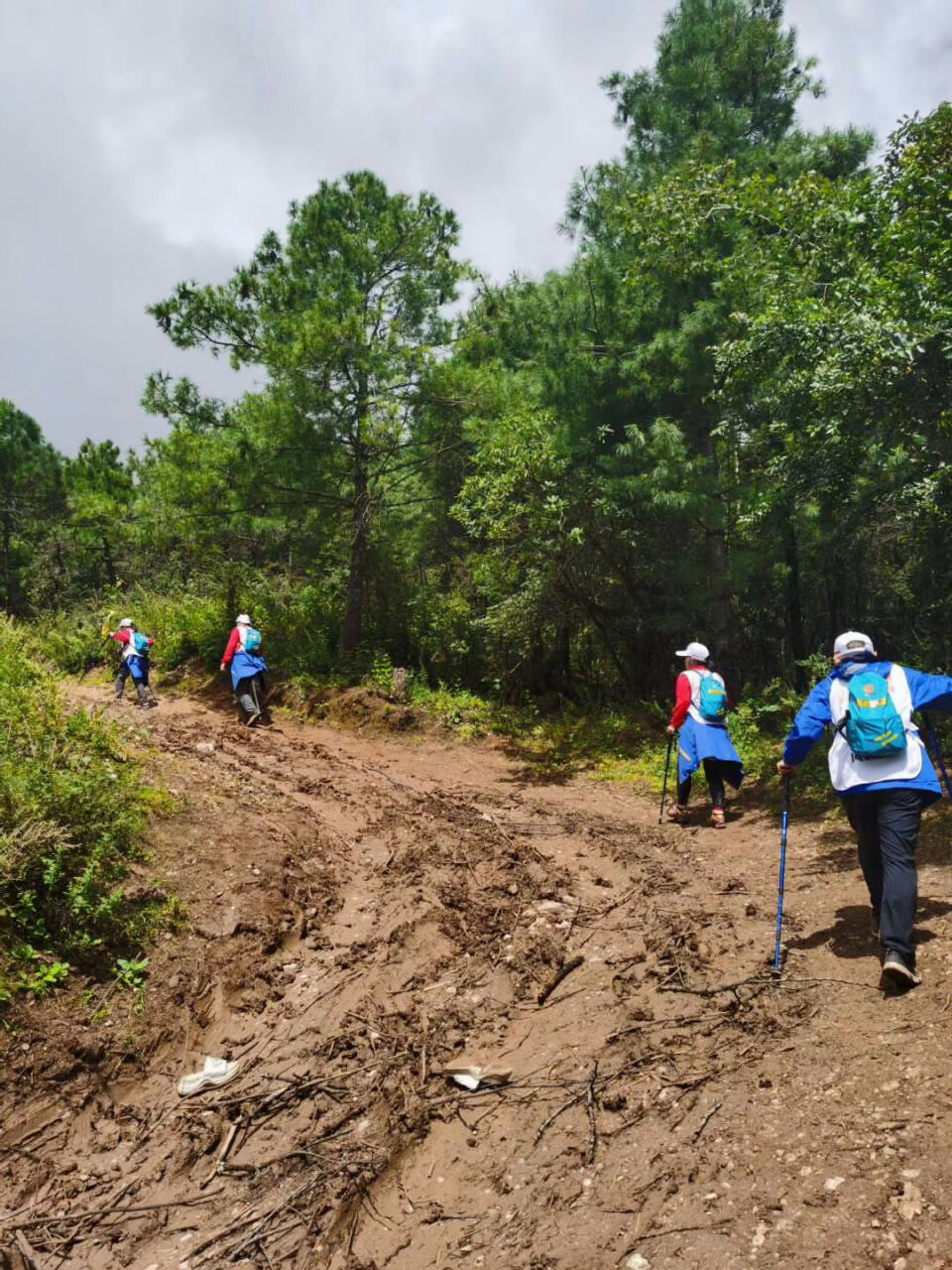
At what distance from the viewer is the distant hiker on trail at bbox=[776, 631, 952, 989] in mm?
4090

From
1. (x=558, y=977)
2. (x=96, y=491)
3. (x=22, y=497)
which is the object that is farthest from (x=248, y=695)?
(x=22, y=497)

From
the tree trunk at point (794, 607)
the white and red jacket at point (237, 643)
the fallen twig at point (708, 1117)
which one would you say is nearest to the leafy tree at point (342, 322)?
the white and red jacket at point (237, 643)

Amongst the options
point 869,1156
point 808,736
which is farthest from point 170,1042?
point 808,736

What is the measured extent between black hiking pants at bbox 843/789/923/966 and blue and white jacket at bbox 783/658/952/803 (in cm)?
7

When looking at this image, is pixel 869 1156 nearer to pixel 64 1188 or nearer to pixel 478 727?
pixel 64 1188

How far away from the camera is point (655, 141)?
12.4 metres

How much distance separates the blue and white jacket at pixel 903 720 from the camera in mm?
4199

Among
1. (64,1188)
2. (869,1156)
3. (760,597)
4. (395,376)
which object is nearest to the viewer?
(869,1156)

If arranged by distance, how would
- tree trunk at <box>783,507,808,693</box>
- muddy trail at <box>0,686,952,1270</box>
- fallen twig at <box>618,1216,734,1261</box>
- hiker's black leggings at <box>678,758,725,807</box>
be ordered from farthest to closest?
tree trunk at <box>783,507,808,693</box> < hiker's black leggings at <box>678,758,725,807</box> < muddy trail at <box>0,686,952,1270</box> < fallen twig at <box>618,1216,734,1261</box>

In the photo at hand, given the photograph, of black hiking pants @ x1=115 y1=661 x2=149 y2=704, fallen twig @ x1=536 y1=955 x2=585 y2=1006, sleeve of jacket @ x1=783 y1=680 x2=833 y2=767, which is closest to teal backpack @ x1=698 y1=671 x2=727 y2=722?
sleeve of jacket @ x1=783 y1=680 x2=833 y2=767

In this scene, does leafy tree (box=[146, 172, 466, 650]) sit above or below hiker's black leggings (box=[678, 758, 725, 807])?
above

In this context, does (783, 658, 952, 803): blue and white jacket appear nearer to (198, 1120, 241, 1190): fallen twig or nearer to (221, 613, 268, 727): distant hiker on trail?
(198, 1120, 241, 1190): fallen twig

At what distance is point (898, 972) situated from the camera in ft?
12.2

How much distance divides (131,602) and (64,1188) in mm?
17991
